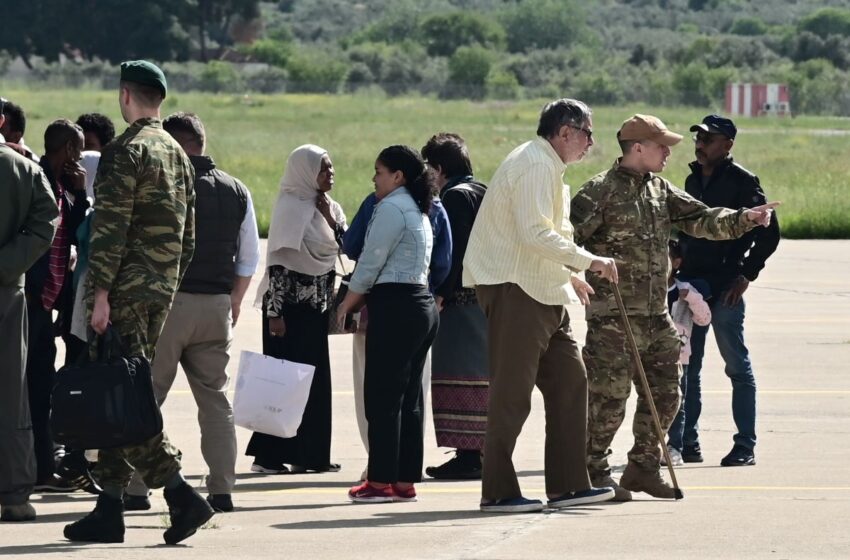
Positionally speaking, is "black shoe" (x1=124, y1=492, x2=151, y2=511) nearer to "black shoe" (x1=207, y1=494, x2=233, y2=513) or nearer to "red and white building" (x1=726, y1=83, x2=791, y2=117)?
"black shoe" (x1=207, y1=494, x2=233, y2=513)

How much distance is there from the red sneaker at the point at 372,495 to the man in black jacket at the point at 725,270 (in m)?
2.03

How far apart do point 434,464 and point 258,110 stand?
72.5 m

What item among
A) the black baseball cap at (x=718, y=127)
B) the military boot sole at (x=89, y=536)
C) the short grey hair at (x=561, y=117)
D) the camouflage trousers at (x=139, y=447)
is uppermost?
the short grey hair at (x=561, y=117)

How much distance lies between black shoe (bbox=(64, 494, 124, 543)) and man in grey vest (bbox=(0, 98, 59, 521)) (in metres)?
0.72

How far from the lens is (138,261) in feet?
23.3

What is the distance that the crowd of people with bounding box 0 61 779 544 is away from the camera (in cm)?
716

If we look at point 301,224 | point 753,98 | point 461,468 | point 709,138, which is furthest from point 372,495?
point 753,98

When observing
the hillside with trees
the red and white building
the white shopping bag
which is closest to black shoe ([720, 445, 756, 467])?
the white shopping bag

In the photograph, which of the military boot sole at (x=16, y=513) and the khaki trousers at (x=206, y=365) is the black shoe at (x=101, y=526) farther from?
the khaki trousers at (x=206, y=365)

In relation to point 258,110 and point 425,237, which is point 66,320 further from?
point 258,110

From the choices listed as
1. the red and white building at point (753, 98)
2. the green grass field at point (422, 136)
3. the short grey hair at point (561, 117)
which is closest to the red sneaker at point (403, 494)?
the short grey hair at point (561, 117)

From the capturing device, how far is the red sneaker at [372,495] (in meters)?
8.58

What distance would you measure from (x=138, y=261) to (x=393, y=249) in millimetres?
1736

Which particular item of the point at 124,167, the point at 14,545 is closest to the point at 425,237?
the point at 124,167
